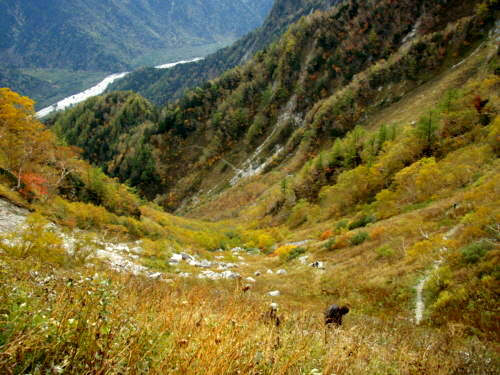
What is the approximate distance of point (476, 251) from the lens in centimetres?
998

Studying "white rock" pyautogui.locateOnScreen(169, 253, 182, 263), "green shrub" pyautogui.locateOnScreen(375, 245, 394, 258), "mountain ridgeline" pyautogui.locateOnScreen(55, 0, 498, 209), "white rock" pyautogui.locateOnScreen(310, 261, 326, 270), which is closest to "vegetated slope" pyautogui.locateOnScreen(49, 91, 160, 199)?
"mountain ridgeline" pyautogui.locateOnScreen(55, 0, 498, 209)

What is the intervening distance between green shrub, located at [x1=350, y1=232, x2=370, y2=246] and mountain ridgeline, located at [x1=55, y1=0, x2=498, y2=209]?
21.6 m

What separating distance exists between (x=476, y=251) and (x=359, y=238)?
8.92 meters

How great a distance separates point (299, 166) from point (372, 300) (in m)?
52.0

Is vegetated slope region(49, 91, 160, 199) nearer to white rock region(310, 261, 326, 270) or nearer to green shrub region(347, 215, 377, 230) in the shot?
green shrub region(347, 215, 377, 230)

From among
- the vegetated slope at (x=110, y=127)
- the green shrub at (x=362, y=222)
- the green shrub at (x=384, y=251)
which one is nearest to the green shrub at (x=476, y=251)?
the green shrub at (x=384, y=251)

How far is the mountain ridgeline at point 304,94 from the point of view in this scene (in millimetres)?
58375

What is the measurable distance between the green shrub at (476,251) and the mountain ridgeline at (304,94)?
2929 centimetres

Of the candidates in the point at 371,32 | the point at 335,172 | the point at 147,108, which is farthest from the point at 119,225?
the point at 147,108

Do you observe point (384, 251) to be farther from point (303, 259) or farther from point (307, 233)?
point (307, 233)

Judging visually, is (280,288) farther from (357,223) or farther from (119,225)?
(357,223)

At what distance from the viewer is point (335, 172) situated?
135 feet

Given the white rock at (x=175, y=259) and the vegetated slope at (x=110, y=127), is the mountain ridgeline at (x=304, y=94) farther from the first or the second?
the white rock at (x=175, y=259)

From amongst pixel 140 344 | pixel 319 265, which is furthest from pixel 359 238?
pixel 140 344
